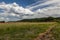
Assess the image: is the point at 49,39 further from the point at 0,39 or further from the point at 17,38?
the point at 0,39

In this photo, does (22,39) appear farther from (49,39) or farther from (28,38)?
(49,39)

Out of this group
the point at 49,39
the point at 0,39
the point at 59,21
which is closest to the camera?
the point at 0,39

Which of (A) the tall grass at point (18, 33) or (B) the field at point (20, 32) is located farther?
(B) the field at point (20, 32)

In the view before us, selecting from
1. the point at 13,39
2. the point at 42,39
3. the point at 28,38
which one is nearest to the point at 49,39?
the point at 42,39

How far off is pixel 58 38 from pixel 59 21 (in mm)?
53694

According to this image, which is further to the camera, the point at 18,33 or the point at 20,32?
the point at 20,32

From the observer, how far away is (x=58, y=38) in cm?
3209

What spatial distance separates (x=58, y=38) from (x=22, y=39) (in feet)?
18.9

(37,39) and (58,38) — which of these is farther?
(58,38)

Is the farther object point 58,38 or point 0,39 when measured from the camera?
point 58,38

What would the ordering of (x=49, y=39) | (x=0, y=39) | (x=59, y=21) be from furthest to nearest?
1. (x=59, y=21)
2. (x=49, y=39)
3. (x=0, y=39)

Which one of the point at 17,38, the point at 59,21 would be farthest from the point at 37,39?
the point at 59,21

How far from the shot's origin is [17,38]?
29797 mm

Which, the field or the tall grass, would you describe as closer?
the tall grass
